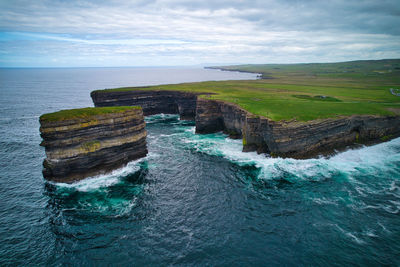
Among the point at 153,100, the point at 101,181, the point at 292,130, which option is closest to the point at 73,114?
the point at 101,181

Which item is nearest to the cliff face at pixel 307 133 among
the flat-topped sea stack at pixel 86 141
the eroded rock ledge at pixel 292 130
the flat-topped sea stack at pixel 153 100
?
the eroded rock ledge at pixel 292 130

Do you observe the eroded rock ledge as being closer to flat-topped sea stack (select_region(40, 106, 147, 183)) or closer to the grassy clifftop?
flat-topped sea stack (select_region(40, 106, 147, 183))

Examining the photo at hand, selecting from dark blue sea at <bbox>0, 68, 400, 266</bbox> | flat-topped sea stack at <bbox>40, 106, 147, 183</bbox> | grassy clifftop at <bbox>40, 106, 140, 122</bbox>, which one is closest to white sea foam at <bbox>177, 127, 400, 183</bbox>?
dark blue sea at <bbox>0, 68, 400, 266</bbox>

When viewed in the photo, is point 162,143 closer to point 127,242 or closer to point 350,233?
point 127,242

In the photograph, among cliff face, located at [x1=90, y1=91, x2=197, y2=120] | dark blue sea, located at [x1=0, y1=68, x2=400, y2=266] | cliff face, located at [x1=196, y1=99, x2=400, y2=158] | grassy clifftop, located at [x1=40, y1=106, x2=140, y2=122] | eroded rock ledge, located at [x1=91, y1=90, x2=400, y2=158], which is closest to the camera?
dark blue sea, located at [x1=0, y1=68, x2=400, y2=266]

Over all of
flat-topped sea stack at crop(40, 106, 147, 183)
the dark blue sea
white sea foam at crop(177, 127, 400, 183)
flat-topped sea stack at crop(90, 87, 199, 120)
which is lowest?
the dark blue sea

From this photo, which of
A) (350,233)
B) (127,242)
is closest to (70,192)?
(127,242)

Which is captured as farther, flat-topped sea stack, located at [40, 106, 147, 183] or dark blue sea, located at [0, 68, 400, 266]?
flat-topped sea stack, located at [40, 106, 147, 183]
